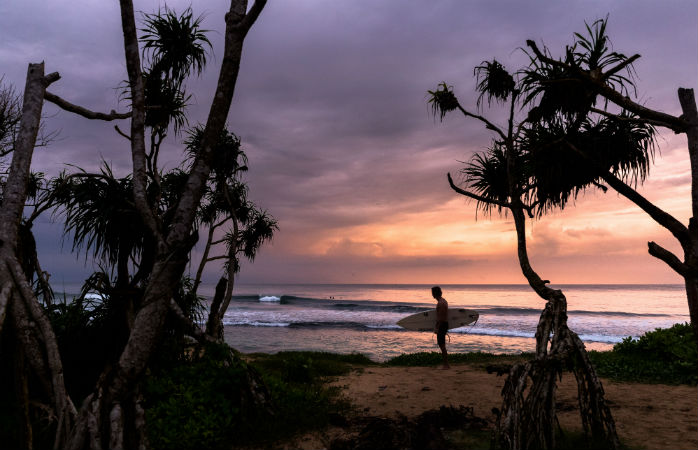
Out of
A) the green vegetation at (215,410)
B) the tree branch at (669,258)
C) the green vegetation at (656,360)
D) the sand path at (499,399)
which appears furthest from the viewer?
the green vegetation at (656,360)

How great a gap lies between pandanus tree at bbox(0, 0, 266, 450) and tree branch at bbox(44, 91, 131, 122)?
0.08ft

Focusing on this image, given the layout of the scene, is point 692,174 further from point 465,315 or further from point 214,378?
point 465,315

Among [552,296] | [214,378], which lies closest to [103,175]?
[214,378]

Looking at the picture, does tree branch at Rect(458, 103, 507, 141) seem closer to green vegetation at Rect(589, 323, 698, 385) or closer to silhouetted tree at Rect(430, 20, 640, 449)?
silhouetted tree at Rect(430, 20, 640, 449)

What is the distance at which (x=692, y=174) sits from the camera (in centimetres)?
380

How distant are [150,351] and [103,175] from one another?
3.27 meters

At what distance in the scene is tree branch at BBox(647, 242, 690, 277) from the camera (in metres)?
3.76

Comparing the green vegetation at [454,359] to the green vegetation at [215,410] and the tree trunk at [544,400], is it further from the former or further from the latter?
the tree trunk at [544,400]

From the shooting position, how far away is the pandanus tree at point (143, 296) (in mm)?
4566

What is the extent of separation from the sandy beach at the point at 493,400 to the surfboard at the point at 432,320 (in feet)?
10.0

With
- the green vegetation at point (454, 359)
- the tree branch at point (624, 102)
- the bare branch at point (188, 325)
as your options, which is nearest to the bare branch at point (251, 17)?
the tree branch at point (624, 102)

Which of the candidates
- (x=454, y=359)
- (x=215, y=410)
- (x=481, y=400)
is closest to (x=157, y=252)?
(x=215, y=410)

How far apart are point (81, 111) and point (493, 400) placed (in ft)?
29.2

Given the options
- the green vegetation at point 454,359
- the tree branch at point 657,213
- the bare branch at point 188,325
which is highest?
the tree branch at point 657,213
